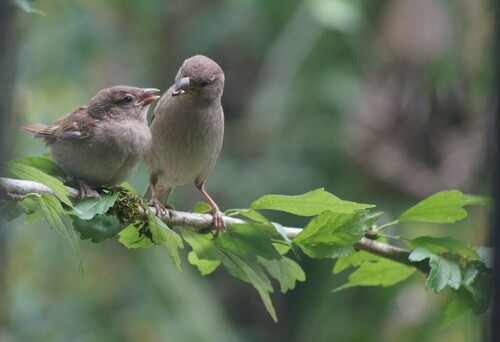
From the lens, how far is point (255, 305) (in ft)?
31.5

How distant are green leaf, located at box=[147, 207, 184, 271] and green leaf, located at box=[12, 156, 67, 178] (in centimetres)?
59

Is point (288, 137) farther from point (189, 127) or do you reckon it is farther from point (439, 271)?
point (439, 271)

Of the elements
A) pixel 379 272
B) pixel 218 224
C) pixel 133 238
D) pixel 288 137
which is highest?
pixel 218 224

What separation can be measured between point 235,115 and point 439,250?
6.51 meters

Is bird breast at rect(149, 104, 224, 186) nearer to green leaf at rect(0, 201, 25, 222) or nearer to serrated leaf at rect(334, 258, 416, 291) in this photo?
serrated leaf at rect(334, 258, 416, 291)

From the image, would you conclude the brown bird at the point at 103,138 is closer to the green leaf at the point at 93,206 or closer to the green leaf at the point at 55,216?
the green leaf at the point at 93,206

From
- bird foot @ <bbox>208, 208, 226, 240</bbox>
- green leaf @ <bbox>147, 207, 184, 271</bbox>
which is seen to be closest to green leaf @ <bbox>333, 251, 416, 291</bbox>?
bird foot @ <bbox>208, 208, 226, 240</bbox>

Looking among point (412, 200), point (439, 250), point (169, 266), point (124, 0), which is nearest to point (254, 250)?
point (439, 250)

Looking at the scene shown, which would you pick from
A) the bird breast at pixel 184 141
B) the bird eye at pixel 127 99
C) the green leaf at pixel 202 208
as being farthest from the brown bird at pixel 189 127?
the green leaf at pixel 202 208

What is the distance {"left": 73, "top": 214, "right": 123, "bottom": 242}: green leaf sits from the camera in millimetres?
2762

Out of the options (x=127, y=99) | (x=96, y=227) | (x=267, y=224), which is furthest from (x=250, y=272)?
(x=127, y=99)

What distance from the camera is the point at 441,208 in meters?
3.29

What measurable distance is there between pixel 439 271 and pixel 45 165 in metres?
1.60

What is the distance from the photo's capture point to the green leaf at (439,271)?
9.74ft
